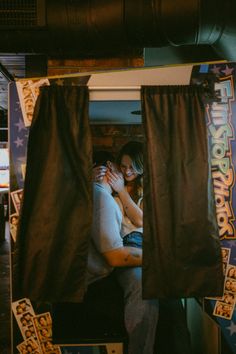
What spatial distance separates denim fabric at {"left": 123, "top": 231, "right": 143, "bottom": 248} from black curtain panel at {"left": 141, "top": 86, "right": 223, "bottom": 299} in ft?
3.20

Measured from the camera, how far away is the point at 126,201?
4301 mm

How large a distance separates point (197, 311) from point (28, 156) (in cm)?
253

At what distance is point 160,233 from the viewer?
2998mm

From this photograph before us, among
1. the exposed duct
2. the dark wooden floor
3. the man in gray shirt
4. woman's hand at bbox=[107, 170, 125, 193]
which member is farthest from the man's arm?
the exposed duct

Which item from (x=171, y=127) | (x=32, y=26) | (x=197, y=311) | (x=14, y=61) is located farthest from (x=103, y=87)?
(x=14, y=61)

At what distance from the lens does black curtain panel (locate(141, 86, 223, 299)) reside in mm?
3006

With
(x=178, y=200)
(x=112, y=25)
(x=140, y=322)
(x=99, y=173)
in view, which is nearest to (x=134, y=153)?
(x=99, y=173)

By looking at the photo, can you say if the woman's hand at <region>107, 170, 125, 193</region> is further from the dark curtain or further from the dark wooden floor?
the dark wooden floor

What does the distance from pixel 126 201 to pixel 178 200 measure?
1.34 metres

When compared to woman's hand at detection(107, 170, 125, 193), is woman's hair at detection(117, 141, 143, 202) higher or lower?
higher

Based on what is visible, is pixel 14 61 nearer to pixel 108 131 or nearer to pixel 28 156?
pixel 108 131

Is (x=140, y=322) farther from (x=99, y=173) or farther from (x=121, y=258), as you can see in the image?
(x=99, y=173)

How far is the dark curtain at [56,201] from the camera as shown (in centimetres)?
301

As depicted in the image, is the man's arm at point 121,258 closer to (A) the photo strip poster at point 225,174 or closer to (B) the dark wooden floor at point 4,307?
(A) the photo strip poster at point 225,174
